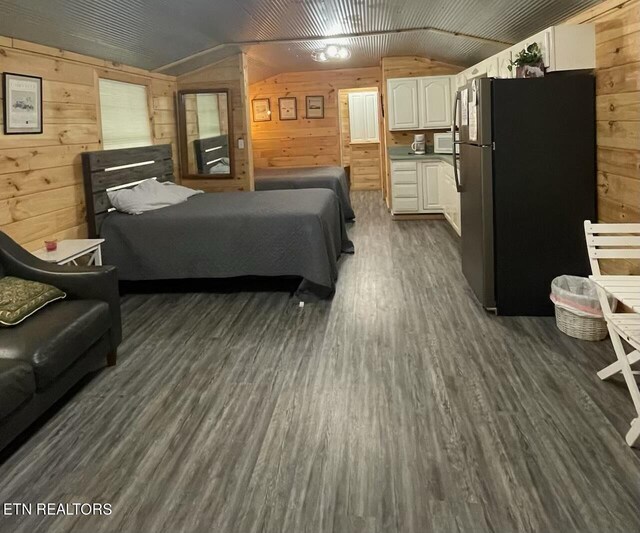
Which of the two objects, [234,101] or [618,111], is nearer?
[618,111]

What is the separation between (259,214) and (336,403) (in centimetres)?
220

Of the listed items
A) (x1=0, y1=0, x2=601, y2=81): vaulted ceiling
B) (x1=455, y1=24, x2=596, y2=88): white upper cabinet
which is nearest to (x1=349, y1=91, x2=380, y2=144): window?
(x1=0, y1=0, x2=601, y2=81): vaulted ceiling

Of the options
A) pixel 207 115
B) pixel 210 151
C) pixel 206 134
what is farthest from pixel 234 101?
pixel 210 151

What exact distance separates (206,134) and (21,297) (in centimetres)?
466

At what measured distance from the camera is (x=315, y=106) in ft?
34.3

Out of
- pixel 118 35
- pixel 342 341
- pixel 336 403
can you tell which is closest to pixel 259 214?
pixel 342 341

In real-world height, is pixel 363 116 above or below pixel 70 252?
above

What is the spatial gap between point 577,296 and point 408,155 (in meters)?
4.95

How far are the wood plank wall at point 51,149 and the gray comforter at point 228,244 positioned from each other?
461 millimetres

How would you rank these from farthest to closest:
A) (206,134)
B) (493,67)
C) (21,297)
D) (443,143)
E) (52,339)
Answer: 1. (443,143)
2. (206,134)
3. (493,67)
4. (21,297)
5. (52,339)

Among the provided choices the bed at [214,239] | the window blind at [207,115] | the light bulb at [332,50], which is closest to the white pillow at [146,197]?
the bed at [214,239]

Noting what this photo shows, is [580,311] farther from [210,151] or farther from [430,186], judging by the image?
[210,151]

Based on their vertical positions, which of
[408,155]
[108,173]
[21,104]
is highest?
[21,104]

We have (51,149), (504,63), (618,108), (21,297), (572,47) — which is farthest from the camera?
(504,63)
